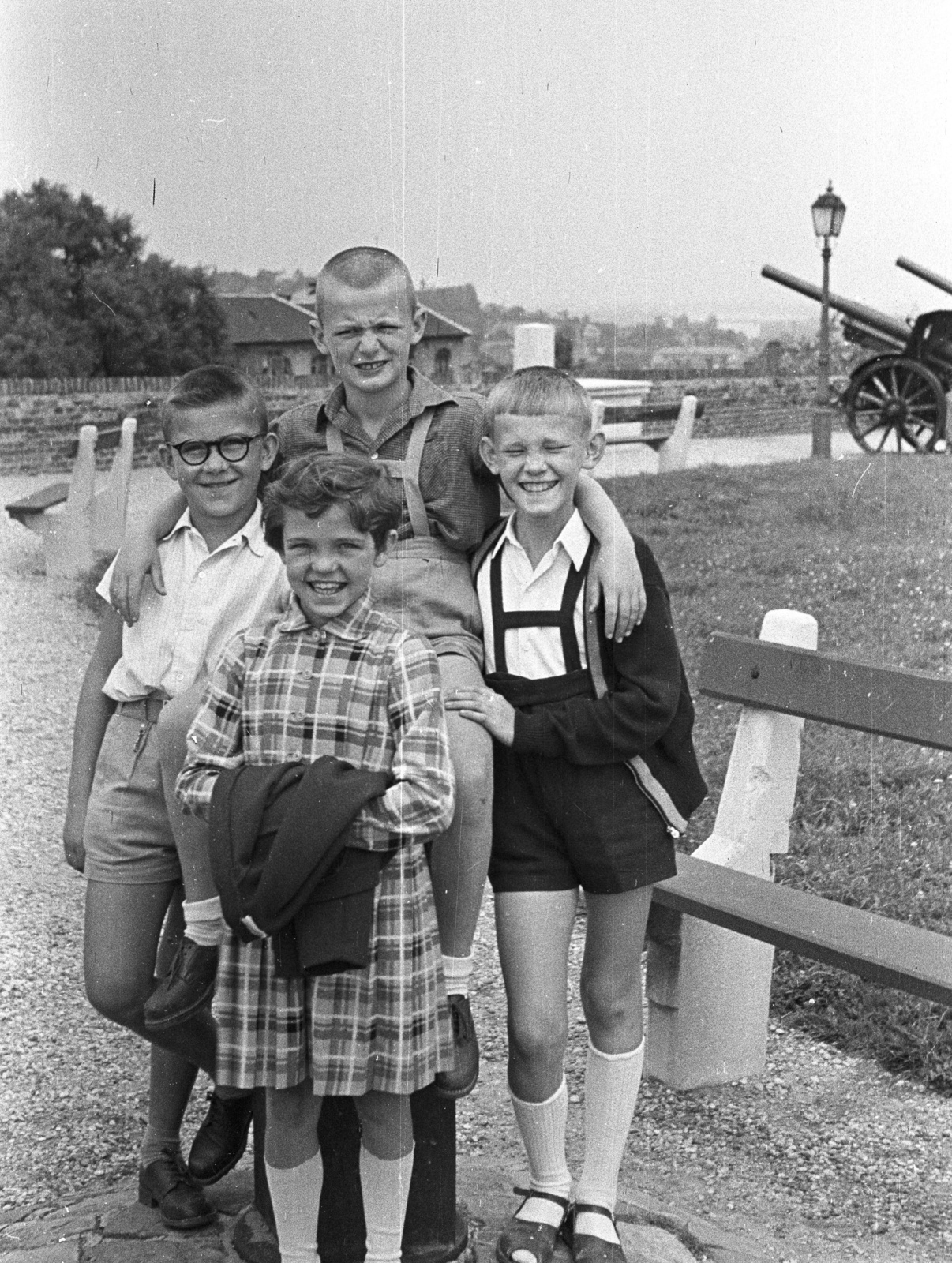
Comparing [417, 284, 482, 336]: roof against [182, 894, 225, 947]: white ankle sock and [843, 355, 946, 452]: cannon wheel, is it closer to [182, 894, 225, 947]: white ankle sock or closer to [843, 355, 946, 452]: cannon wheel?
[182, 894, 225, 947]: white ankle sock

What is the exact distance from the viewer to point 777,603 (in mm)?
8195

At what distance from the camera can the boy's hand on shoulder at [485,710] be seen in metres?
2.25

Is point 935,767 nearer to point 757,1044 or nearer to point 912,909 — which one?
point 912,909

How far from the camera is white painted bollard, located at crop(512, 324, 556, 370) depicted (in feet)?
14.3

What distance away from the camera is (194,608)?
7.94ft

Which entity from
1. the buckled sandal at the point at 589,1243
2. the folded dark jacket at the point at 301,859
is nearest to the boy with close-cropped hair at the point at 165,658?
the folded dark jacket at the point at 301,859

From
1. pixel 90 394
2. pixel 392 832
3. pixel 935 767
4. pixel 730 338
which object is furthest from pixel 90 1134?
pixel 730 338

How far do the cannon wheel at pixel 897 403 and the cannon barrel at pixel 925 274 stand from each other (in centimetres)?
138

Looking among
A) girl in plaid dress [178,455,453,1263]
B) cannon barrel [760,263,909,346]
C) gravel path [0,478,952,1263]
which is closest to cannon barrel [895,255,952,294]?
cannon barrel [760,263,909,346]

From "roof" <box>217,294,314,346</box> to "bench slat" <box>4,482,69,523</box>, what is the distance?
3772mm

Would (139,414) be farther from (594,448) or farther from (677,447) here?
(594,448)

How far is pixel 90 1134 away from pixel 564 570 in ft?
5.85

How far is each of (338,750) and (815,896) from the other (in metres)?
1.49

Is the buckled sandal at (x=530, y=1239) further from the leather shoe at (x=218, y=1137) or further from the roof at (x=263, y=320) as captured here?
the roof at (x=263, y=320)
